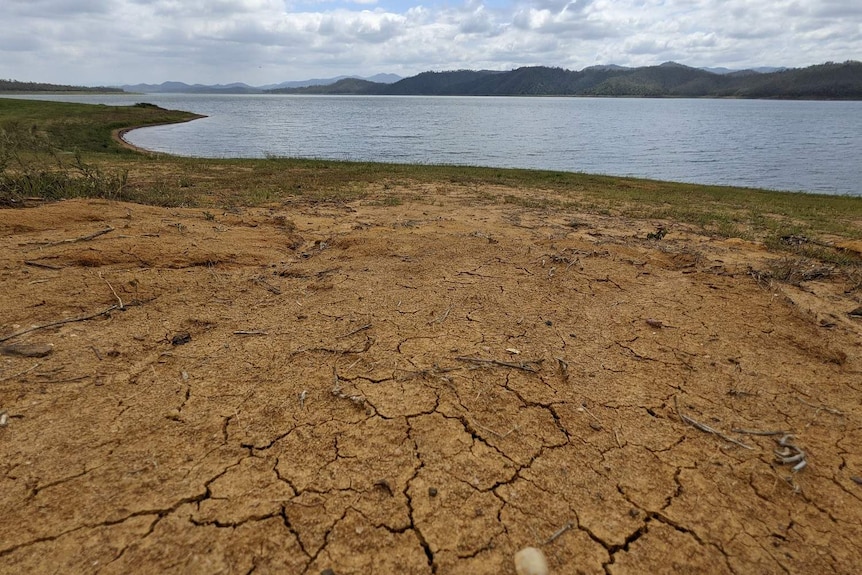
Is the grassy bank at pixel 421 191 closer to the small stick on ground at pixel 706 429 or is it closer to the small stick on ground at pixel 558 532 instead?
the small stick on ground at pixel 706 429

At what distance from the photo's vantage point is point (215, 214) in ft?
22.0

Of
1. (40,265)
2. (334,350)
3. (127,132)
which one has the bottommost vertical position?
(334,350)

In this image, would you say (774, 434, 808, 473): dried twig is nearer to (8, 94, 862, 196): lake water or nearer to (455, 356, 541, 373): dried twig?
(455, 356, 541, 373): dried twig

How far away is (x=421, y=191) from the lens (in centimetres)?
1088

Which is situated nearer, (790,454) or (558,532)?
(558,532)

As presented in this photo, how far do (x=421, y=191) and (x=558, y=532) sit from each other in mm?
9747

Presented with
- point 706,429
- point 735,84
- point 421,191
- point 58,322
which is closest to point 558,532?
point 706,429

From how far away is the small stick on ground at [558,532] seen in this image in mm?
1782

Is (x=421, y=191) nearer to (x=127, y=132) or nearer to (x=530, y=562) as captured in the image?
(x=530, y=562)

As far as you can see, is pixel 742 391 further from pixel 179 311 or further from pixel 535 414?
pixel 179 311

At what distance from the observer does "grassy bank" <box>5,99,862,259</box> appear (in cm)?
735

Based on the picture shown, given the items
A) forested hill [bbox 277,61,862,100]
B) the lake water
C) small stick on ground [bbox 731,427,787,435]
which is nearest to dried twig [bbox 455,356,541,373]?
small stick on ground [bbox 731,427,787,435]

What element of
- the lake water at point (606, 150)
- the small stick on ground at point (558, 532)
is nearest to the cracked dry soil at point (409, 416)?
the small stick on ground at point (558, 532)

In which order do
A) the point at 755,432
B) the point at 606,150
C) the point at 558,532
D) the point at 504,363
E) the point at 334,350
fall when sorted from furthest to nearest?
1. the point at 606,150
2. the point at 334,350
3. the point at 504,363
4. the point at 755,432
5. the point at 558,532
